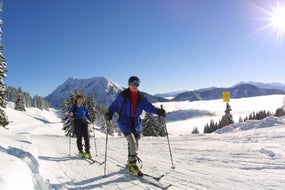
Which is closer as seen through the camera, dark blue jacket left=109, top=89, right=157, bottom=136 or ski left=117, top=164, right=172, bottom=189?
ski left=117, top=164, right=172, bottom=189

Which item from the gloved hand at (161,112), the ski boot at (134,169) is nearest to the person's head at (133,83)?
the gloved hand at (161,112)

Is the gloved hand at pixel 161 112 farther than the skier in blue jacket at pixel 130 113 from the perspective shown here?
Yes

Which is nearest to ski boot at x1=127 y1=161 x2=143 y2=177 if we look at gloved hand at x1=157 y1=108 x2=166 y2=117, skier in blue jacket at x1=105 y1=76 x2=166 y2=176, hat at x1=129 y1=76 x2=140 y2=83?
skier in blue jacket at x1=105 y1=76 x2=166 y2=176

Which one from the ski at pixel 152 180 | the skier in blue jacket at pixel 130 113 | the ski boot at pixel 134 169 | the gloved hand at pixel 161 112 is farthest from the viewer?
the gloved hand at pixel 161 112

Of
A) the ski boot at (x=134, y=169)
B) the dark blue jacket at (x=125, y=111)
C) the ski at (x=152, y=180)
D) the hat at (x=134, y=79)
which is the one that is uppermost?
the hat at (x=134, y=79)

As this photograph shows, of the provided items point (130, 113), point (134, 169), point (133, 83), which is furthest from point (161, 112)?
point (134, 169)

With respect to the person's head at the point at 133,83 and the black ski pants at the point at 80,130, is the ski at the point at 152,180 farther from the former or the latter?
the black ski pants at the point at 80,130

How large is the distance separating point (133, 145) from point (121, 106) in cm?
113

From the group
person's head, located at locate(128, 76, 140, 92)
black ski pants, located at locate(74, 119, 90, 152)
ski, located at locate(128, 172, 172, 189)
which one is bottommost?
ski, located at locate(128, 172, 172, 189)

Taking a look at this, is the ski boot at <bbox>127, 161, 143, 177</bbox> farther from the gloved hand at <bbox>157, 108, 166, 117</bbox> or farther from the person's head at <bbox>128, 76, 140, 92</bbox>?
the person's head at <bbox>128, 76, 140, 92</bbox>

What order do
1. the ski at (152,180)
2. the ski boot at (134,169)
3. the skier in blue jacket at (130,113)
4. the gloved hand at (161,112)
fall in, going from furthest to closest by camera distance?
the gloved hand at (161,112)
the skier in blue jacket at (130,113)
the ski boot at (134,169)
the ski at (152,180)

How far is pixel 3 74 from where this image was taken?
24.9 meters

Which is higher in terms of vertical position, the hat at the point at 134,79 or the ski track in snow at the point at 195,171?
the hat at the point at 134,79

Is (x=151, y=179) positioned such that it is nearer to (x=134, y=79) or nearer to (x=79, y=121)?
(x=134, y=79)
